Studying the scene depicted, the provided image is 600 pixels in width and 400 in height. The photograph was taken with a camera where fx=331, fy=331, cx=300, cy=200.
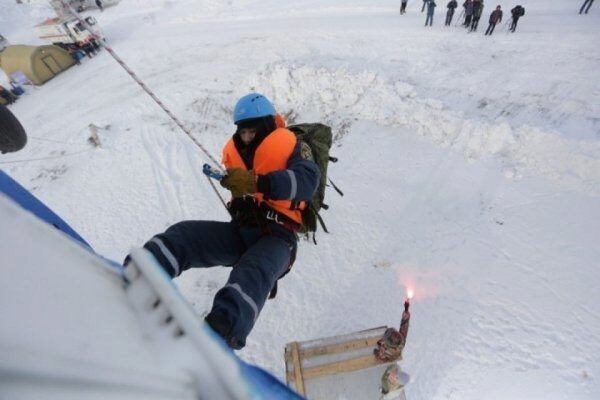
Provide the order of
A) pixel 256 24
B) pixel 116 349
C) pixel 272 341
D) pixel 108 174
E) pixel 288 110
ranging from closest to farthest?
pixel 116 349
pixel 272 341
pixel 108 174
pixel 288 110
pixel 256 24

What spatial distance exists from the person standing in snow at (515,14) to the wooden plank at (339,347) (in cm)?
1175

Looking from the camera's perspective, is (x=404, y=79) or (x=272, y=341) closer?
(x=272, y=341)

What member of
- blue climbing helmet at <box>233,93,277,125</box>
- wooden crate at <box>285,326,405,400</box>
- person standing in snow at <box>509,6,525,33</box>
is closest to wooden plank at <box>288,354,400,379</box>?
wooden crate at <box>285,326,405,400</box>

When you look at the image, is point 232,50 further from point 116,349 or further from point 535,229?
point 116,349

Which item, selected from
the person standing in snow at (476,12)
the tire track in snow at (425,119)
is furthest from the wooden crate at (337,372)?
the person standing in snow at (476,12)

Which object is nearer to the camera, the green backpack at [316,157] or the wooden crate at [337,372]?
the green backpack at [316,157]

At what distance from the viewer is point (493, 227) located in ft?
19.2

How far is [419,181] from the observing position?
6879 millimetres

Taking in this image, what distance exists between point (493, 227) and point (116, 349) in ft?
20.6

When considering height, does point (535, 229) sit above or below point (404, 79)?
below

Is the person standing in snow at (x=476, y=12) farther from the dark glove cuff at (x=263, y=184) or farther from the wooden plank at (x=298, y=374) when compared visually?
the wooden plank at (x=298, y=374)

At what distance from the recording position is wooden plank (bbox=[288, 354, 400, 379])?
4148 millimetres

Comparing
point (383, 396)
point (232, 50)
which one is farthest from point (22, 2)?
point (383, 396)

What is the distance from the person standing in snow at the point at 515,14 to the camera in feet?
35.2
